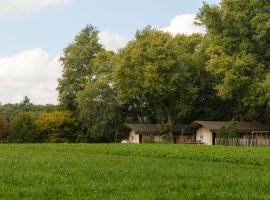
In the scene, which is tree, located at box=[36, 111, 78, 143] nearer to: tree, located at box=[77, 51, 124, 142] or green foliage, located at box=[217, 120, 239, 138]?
tree, located at box=[77, 51, 124, 142]

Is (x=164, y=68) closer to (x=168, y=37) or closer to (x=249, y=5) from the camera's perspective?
(x=168, y=37)

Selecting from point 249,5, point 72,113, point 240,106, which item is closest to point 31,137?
point 72,113

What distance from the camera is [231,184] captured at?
18469 mm

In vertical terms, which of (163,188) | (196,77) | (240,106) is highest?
(196,77)

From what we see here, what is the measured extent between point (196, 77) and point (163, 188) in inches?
2683

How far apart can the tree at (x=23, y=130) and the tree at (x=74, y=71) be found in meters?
9.47

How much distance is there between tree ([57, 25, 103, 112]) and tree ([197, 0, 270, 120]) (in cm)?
2788

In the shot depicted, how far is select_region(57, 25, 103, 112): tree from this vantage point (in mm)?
94750

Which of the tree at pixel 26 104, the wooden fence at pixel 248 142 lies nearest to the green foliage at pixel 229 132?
the wooden fence at pixel 248 142

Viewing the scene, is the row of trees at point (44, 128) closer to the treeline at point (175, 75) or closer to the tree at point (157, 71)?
the treeline at point (175, 75)

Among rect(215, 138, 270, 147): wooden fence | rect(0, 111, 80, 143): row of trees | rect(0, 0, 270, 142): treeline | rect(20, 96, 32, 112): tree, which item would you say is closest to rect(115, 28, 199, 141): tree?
rect(0, 0, 270, 142): treeline

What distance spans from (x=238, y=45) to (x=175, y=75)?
409 inches

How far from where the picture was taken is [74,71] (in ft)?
314

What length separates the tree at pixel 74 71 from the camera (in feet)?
311
